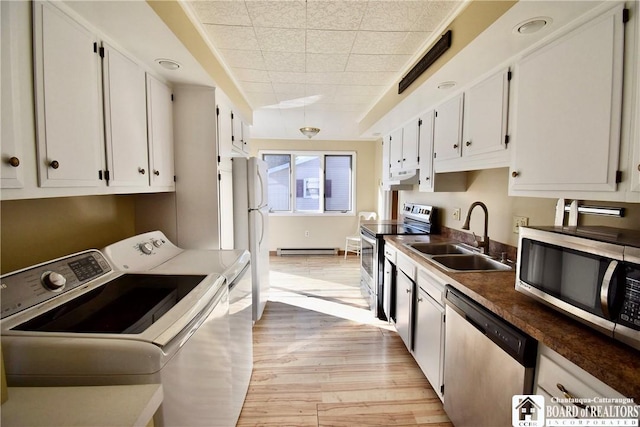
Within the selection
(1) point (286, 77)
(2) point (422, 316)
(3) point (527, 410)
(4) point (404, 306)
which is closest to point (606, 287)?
(3) point (527, 410)

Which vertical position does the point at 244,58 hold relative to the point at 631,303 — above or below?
above

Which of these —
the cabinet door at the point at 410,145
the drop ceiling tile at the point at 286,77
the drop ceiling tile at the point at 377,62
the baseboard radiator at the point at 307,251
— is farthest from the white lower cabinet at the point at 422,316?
the baseboard radiator at the point at 307,251

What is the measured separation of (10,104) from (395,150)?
135 inches

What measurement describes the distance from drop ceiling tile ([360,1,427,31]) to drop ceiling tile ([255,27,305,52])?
0.44 meters

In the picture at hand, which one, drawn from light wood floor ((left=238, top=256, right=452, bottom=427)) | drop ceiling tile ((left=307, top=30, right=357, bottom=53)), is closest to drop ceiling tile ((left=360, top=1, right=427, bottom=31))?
drop ceiling tile ((left=307, top=30, right=357, bottom=53))

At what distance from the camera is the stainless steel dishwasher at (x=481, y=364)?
1.11 m

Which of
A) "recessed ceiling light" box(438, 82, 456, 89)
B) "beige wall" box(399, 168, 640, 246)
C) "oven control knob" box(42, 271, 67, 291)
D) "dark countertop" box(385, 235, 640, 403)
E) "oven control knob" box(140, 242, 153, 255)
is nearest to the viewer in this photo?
"dark countertop" box(385, 235, 640, 403)

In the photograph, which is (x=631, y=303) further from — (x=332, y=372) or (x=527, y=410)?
(x=332, y=372)

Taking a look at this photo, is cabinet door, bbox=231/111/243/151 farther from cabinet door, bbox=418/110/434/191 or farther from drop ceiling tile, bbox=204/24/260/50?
cabinet door, bbox=418/110/434/191

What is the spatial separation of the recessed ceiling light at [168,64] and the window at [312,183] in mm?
4050

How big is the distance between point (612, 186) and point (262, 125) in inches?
171

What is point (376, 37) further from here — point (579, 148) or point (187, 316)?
point (187, 316)

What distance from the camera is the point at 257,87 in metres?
2.93

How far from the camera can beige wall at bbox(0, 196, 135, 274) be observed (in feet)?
4.21
